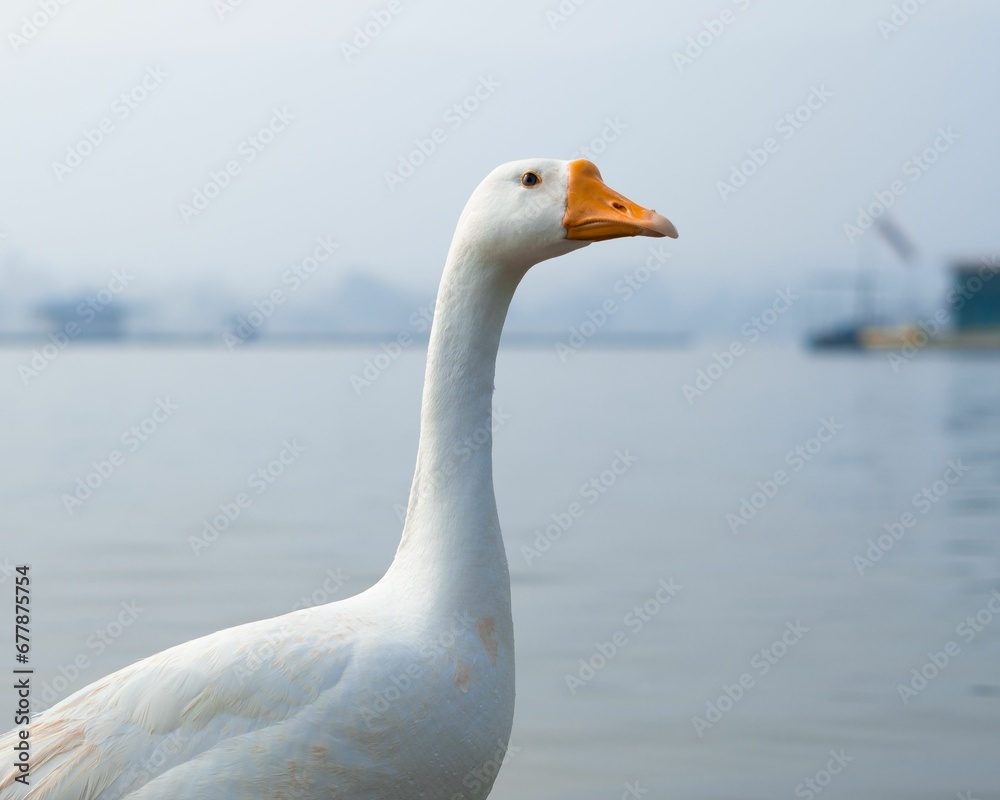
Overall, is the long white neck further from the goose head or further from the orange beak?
the orange beak

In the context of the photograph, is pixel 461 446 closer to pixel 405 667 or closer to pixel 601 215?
pixel 405 667

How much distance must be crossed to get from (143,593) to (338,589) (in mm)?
1797

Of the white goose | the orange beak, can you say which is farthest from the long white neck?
the orange beak

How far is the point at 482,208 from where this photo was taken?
3912 mm

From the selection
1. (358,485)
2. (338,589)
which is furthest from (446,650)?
(358,485)

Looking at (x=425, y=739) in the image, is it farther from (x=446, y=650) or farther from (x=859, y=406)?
(x=859, y=406)

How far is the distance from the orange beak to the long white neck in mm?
283

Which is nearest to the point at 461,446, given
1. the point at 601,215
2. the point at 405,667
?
the point at 405,667

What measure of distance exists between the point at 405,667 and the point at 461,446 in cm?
73

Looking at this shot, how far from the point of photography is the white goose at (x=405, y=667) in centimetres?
366

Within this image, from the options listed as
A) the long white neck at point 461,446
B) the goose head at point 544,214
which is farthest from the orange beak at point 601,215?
the long white neck at point 461,446

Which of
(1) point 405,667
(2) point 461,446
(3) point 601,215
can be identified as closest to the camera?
(1) point 405,667

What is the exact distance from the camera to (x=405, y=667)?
369cm

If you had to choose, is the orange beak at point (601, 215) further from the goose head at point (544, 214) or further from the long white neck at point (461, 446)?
the long white neck at point (461, 446)
